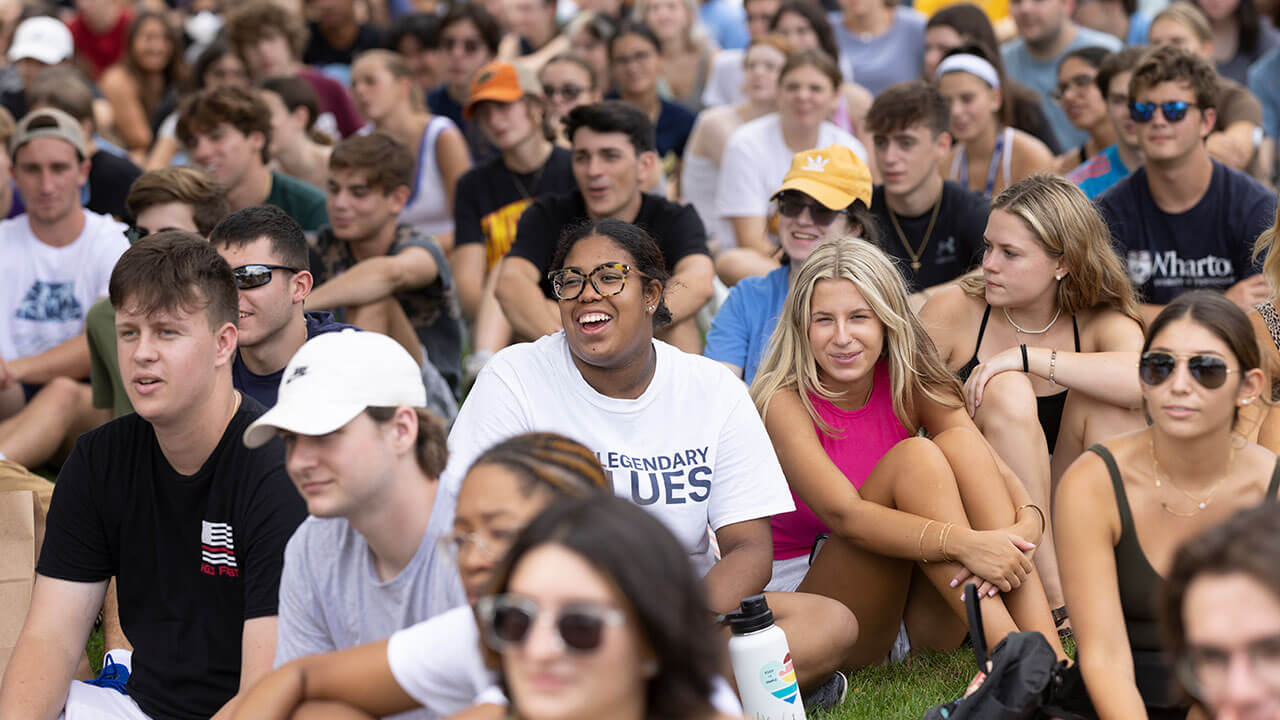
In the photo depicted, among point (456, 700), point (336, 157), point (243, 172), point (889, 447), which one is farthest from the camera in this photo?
point (243, 172)

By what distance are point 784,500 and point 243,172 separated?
3.95 metres

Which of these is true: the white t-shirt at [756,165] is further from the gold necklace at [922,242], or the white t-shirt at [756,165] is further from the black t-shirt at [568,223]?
the gold necklace at [922,242]

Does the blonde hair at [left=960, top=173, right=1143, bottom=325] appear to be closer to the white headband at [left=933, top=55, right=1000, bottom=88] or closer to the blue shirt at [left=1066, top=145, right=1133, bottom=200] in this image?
the blue shirt at [left=1066, top=145, right=1133, bottom=200]

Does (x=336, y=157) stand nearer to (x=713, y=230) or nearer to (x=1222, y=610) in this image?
(x=713, y=230)

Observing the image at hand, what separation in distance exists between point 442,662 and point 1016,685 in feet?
4.60

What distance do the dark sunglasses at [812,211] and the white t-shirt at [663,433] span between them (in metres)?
1.48

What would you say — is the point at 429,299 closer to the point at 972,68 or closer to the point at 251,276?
the point at 251,276

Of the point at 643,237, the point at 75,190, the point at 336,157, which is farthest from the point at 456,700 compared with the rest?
the point at 75,190

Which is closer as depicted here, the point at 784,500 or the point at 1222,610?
the point at 1222,610

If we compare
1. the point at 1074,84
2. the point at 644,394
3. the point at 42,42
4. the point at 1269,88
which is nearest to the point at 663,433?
the point at 644,394

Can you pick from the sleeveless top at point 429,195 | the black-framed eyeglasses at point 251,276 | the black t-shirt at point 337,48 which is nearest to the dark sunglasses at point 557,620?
the black-framed eyeglasses at point 251,276

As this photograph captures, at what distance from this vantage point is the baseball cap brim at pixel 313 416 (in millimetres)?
2867

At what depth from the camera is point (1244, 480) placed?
3.32 meters

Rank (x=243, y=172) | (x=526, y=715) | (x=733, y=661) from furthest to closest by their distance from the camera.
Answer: (x=243, y=172) < (x=733, y=661) < (x=526, y=715)
